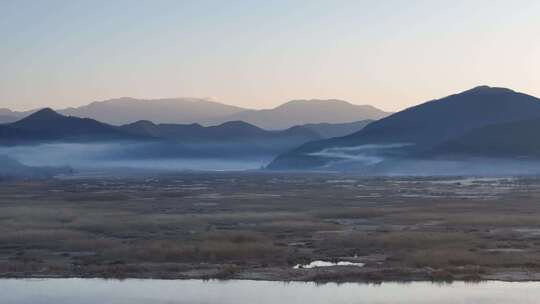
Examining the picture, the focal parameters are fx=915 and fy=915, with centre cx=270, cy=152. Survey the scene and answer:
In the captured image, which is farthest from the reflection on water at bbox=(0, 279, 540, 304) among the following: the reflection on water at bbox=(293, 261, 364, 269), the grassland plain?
the reflection on water at bbox=(293, 261, 364, 269)

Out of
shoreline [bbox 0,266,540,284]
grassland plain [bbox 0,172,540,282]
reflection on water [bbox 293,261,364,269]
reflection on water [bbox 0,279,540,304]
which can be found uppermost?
grassland plain [bbox 0,172,540,282]

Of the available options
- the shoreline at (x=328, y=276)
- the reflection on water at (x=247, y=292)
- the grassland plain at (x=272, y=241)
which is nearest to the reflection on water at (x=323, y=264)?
the grassland plain at (x=272, y=241)

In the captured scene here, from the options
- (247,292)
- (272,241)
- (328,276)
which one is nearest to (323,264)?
(328,276)

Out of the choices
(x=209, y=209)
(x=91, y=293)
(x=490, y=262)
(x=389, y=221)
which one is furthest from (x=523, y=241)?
(x=209, y=209)

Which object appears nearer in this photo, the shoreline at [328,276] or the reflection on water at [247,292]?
the reflection on water at [247,292]

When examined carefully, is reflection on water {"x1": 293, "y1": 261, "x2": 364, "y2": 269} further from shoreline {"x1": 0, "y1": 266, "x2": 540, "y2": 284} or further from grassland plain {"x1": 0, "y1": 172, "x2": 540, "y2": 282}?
shoreline {"x1": 0, "y1": 266, "x2": 540, "y2": 284}

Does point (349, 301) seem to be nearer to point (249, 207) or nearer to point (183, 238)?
point (183, 238)

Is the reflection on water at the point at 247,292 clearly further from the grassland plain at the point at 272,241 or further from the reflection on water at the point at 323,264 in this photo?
the reflection on water at the point at 323,264

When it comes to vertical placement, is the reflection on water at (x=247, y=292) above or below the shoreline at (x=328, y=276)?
below

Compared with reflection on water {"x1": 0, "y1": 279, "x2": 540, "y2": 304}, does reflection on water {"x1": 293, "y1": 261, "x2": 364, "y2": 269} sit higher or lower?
higher

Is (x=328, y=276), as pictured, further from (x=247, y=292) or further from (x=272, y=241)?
(x=272, y=241)
